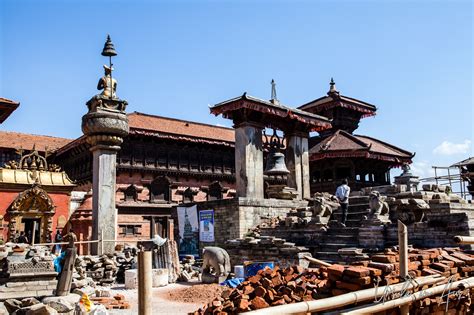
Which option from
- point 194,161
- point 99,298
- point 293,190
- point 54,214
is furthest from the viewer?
point 194,161

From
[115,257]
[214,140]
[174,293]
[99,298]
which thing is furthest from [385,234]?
[214,140]

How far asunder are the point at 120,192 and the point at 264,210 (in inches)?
481

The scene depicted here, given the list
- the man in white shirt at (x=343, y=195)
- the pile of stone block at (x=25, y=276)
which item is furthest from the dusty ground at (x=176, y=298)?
the man in white shirt at (x=343, y=195)

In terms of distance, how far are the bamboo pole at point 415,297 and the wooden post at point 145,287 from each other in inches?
91.4

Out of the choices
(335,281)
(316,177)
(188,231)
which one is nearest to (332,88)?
(316,177)

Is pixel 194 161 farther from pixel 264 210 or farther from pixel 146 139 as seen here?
pixel 264 210

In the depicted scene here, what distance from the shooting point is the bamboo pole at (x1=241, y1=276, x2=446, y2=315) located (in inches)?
191

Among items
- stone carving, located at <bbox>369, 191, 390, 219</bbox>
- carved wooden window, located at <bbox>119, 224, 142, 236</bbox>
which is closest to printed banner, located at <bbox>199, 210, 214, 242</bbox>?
stone carving, located at <bbox>369, 191, 390, 219</bbox>

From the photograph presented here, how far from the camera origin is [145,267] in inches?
192

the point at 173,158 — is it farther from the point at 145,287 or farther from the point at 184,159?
the point at 145,287

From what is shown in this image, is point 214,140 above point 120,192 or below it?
above

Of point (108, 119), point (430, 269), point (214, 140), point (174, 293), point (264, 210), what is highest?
point (214, 140)

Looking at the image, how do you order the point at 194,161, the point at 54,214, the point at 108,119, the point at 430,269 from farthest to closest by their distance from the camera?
the point at 194,161, the point at 54,214, the point at 108,119, the point at 430,269

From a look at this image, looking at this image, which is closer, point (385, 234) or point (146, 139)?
point (385, 234)
